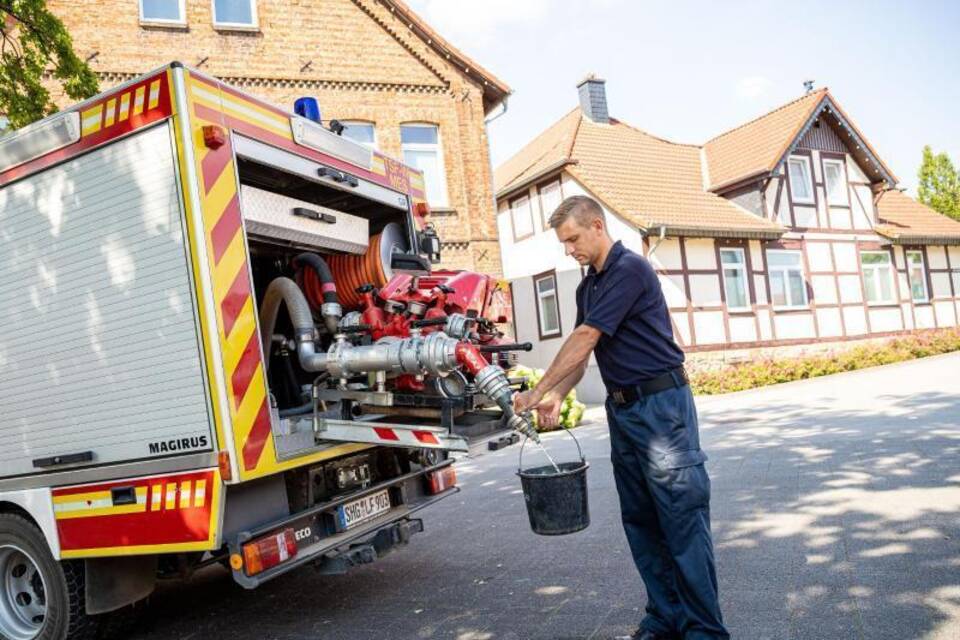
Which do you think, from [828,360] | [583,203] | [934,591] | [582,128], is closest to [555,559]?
[934,591]

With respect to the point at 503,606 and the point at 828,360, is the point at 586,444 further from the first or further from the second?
the point at 828,360

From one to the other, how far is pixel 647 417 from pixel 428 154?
567 inches

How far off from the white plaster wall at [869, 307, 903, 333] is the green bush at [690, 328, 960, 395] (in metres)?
0.65

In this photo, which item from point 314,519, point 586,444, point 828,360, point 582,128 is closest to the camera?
point 314,519

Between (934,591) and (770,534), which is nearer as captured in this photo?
(934,591)

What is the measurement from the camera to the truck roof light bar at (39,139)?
4125 millimetres

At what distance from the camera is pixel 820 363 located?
63.1ft

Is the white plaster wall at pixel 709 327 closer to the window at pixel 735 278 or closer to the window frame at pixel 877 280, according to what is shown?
the window at pixel 735 278

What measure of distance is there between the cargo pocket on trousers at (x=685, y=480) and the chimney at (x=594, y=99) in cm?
2206

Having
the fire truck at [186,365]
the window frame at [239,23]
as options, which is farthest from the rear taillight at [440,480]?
the window frame at [239,23]

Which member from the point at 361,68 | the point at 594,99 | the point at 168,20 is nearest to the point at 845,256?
the point at 594,99

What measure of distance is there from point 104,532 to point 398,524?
1.57 metres

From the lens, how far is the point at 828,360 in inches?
768

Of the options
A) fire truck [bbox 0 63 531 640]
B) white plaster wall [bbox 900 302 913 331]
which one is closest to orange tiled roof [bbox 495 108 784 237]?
white plaster wall [bbox 900 302 913 331]
